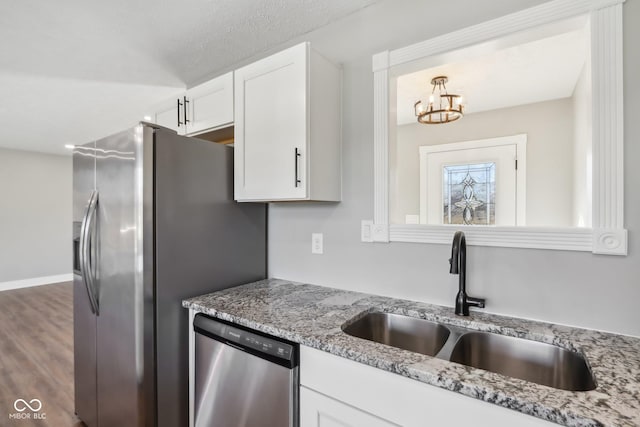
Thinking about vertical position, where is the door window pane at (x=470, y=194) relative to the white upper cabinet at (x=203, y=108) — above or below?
below

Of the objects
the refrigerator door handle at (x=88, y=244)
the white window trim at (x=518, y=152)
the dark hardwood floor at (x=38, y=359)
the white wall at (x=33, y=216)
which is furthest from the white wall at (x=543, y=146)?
the white wall at (x=33, y=216)

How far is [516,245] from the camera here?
1.31 metres

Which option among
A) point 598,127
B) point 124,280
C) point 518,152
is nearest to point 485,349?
point 598,127

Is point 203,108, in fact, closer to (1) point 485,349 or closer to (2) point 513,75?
(1) point 485,349

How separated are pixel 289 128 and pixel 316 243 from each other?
691 millimetres

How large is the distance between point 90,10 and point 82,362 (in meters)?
2.01

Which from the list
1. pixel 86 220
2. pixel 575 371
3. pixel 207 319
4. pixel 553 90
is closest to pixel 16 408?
pixel 86 220

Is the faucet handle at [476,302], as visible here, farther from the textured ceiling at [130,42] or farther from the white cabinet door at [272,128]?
the textured ceiling at [130,42]

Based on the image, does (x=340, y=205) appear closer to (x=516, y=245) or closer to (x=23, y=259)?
(x=516, y=245)

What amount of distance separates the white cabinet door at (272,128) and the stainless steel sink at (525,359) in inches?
37.3

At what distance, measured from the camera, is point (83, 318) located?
190 centimetres

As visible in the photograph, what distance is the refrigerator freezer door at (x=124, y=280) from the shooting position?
1449mm

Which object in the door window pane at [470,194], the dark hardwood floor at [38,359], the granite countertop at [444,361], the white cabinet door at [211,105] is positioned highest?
the white cabinet door at [211,105]

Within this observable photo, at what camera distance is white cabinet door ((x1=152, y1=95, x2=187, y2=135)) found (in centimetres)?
223
